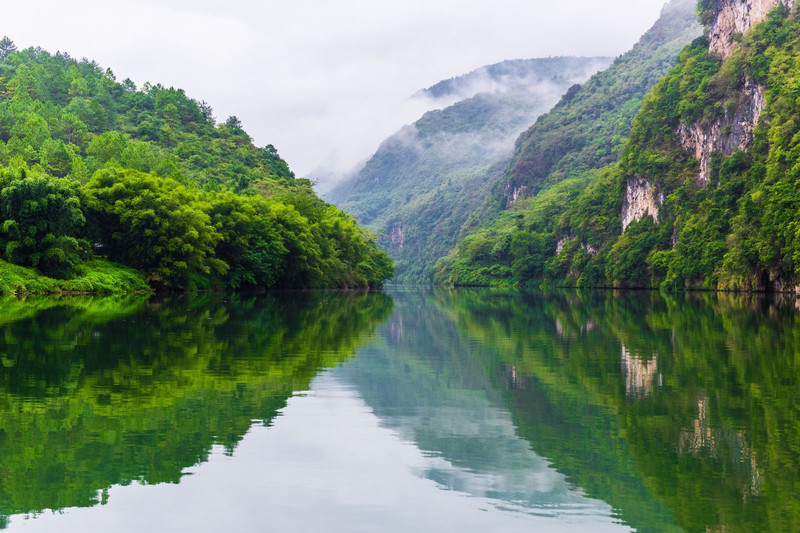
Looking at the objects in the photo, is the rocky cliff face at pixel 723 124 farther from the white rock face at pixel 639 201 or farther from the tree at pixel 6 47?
the tree at pixel 6 47

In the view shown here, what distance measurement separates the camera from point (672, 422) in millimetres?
11875

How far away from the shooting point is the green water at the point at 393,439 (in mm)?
7801

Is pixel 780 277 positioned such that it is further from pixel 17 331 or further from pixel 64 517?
pixel 64 517

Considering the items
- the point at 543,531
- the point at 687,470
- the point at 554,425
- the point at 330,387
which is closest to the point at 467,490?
the point at 543,531

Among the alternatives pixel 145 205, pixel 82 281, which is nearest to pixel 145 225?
pixel 145 205

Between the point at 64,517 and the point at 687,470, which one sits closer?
the point at 64,517

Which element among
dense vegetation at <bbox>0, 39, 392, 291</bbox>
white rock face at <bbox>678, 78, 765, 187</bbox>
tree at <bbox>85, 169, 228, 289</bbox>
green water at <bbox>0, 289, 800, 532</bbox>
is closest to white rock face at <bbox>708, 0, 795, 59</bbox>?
white rock face at <bbox>678, 78, 765, 187</bbox>

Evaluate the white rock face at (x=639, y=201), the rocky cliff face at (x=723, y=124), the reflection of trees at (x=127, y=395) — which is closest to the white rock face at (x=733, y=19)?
Result: the rocky cliff face at (x=723, y=124)

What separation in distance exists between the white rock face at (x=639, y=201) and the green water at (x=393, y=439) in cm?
11991

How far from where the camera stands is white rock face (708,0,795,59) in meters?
123

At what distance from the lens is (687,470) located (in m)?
9.24

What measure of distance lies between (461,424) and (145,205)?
56.2 m

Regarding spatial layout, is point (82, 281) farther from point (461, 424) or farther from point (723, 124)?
point (723, 124)

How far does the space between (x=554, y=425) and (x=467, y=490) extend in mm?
3608
